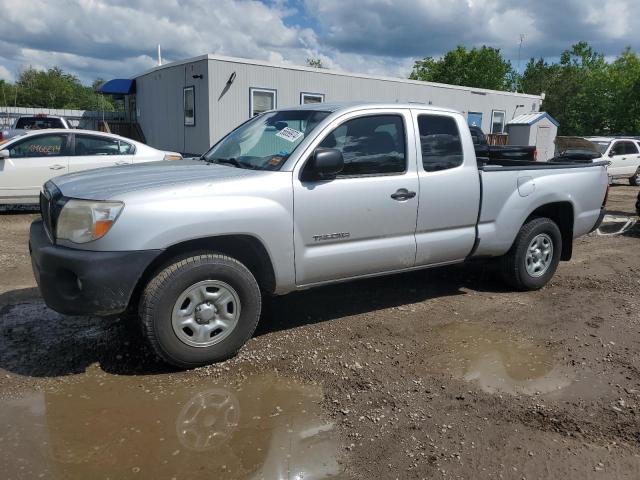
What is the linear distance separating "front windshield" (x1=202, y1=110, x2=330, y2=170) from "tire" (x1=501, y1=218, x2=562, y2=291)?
8.30ft

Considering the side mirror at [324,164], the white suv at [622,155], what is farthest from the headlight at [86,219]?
the white suv at [622,155]

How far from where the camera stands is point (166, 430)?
305cm

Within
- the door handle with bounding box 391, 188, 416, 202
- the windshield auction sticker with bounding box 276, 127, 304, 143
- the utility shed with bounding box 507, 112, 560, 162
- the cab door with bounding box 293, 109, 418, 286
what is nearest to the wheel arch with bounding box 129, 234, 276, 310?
the cab door with bounding box 293, 109, 418, 286

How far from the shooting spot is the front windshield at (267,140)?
4184 mm

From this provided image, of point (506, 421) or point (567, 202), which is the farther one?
point (567, 202)

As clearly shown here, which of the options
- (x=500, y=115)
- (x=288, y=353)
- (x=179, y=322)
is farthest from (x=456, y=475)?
(x=500, y=115)

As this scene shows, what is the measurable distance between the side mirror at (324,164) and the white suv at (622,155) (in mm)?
16565

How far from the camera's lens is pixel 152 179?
3.78 meters

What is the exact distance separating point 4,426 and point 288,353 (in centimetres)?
188

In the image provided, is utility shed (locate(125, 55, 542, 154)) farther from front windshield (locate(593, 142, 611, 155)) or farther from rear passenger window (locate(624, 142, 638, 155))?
rear passenger window (locate(624, 142, 638, 155))

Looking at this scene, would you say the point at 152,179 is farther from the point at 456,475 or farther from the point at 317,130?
the point at 456,475

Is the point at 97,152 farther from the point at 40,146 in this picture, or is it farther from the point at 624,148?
the point at 624,148

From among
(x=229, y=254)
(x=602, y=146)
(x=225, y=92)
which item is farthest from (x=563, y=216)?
(x=602, y=146)

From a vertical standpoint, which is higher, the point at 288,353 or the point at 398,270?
the point at 398,270
